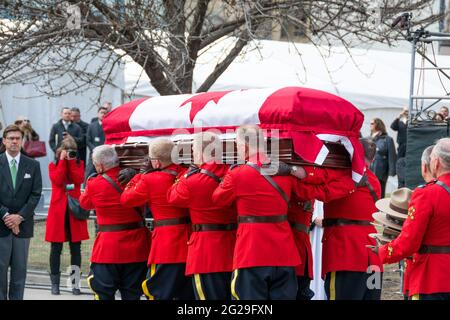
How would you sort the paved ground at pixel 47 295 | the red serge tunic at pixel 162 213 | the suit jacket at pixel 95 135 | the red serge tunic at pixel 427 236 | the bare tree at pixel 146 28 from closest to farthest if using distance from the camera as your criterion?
1. the red serge tunic at pixel 427 236
2. the red serge tunic at pixel 162 213
3. the bare tree at pixel 146 28
4. the paved ground at pixel 47 295
5. the suit jacket at pixel 95 135

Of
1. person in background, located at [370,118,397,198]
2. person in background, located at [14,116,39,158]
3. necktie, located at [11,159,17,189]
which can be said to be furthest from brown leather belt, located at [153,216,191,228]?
person in background, located at [370,118,397,198]

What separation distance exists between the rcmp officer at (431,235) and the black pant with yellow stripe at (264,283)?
92 centimetres

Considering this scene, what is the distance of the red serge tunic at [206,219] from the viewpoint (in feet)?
23.1

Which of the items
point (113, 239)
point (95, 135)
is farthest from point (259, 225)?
point (95, 135)

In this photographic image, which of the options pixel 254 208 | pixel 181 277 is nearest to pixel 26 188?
pixel 181 277

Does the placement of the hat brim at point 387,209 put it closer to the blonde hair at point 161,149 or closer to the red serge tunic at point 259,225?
the red serge tunic at point 259,225

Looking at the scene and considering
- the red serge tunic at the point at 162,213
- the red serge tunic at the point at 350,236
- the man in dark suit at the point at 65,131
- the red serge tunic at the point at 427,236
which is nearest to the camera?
the red serge tunic at the point at 427,236

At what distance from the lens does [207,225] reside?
7.11 m

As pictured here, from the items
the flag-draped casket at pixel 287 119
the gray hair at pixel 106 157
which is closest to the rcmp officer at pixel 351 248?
the flag-draped casket at pixel 287 119

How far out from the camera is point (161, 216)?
25.0 ft

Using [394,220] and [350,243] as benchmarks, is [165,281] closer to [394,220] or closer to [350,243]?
Answer: [350,243]

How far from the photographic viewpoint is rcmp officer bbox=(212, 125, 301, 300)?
660cm

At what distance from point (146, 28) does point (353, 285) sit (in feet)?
11.6

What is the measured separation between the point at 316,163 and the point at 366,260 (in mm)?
988
